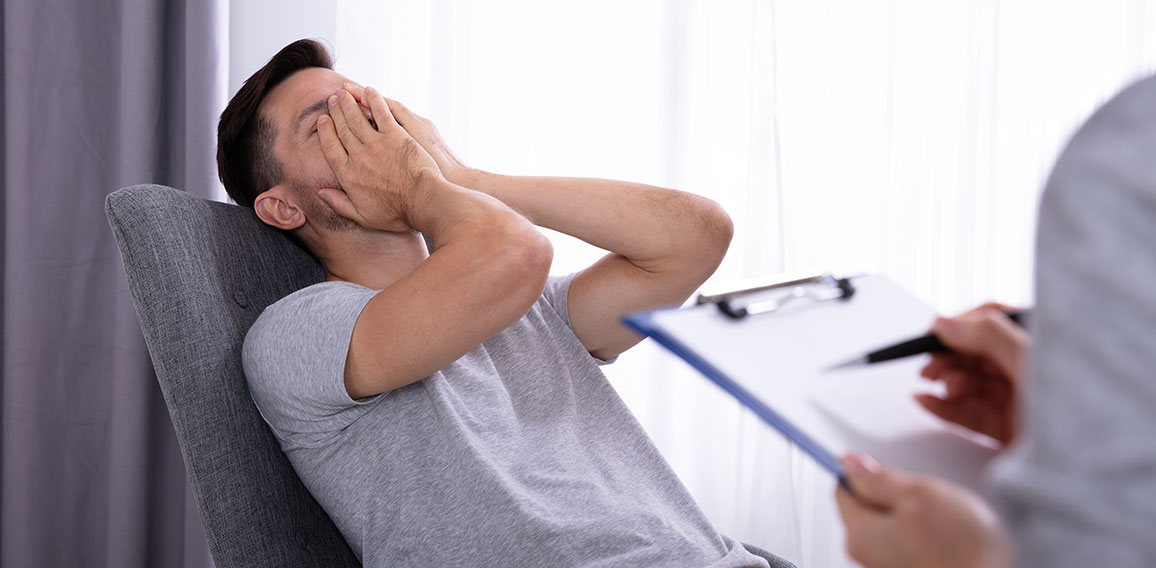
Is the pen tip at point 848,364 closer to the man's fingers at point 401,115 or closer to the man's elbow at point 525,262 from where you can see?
the man's elbow at point 525,262

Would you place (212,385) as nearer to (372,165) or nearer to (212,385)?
(212,385)

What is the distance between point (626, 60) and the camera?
2131 mm

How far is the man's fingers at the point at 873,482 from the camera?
0.46 meters

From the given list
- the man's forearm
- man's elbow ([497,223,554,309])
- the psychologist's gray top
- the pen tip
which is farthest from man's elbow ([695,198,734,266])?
the psychologist's gray top

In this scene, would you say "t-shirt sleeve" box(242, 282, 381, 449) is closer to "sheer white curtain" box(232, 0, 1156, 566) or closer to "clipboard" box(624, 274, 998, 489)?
"clipboard" box(624, 274, 998, 489)

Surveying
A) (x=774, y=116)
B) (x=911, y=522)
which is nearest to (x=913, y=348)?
(x=911, y=522)

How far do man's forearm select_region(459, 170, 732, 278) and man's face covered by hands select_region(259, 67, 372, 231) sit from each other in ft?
0.70

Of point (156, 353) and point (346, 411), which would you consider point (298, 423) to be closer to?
point (346, 411)

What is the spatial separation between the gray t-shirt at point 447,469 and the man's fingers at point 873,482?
0.59m

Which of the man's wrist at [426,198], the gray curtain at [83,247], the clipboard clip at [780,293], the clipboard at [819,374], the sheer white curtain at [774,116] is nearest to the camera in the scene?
the clipboard at [819,374]

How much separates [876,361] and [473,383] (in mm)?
685

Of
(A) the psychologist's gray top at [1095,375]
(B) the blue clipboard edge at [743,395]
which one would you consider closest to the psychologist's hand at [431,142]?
(B) the blue clipboard edge at [743,395]

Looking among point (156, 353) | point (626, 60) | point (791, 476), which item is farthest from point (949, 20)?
point (156, 353)

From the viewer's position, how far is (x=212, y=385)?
1.02 m
